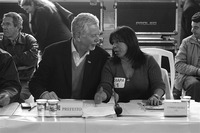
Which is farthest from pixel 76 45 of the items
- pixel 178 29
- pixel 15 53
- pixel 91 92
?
pixel 178 29

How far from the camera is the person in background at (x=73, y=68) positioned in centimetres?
268

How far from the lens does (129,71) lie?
2740 mm

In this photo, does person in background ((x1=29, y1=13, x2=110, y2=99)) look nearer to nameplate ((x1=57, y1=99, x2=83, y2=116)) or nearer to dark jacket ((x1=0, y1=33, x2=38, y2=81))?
nameplate ((x1=57, y1=99, x2=83, y2=116))

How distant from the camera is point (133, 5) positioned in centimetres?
548

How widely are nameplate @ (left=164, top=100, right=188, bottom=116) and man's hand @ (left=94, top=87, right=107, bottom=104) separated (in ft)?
1.58

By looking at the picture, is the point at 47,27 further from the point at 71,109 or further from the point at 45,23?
the point at 71,109

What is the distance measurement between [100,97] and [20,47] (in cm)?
179

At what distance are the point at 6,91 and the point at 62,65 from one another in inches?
19.4

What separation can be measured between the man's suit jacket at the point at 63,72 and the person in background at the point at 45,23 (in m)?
1.48

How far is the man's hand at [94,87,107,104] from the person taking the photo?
91.2 inches

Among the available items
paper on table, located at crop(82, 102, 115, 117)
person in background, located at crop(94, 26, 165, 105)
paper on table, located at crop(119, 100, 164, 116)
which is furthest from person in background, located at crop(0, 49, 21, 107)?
paper on table, located at crop(119, 100, 164, 116)

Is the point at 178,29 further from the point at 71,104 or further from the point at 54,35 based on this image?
the point at 71,104

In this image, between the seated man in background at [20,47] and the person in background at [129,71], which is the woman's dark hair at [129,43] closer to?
the person in background at [129,71]

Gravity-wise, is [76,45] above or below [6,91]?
above
